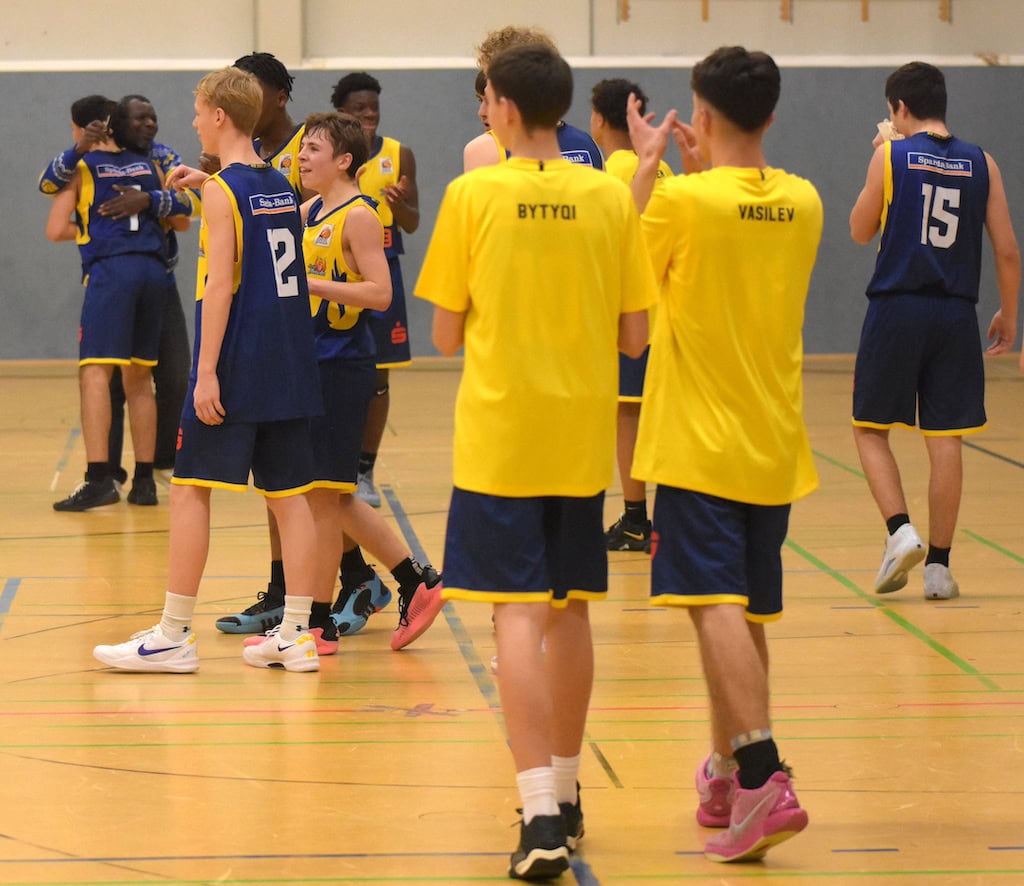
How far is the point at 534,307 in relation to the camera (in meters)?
3.12

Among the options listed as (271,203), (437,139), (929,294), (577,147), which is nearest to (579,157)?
(577,147)

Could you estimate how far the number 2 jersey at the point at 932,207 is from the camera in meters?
5.60

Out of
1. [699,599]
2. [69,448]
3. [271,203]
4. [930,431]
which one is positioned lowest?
[69,448]

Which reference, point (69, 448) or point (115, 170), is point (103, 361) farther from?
point (69, 448)

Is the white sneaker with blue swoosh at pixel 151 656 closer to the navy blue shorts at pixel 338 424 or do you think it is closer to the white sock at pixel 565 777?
the navy blue shorts at pixel 338 424

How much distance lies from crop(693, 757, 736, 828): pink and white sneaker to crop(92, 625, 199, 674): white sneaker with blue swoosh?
1815mm

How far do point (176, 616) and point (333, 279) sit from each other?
42.3 inches

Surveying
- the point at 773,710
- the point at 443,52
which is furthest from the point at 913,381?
the point at 443,52

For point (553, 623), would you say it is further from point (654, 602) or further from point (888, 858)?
point (888, 858)

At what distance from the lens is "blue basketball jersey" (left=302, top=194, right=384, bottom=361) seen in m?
4.82

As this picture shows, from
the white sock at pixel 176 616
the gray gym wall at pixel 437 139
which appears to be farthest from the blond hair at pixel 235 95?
the gray gym wall at pixel 437 139

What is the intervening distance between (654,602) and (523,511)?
331mm

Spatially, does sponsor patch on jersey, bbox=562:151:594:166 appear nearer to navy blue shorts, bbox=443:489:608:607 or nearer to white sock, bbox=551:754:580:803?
navy blue shorts, bbox=443:489:608:607

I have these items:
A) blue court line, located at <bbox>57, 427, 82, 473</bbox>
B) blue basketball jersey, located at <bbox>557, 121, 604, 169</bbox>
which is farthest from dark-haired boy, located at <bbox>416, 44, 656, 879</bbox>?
blue court line, located at <bbox>57, 427, 82, 473</bbox>
